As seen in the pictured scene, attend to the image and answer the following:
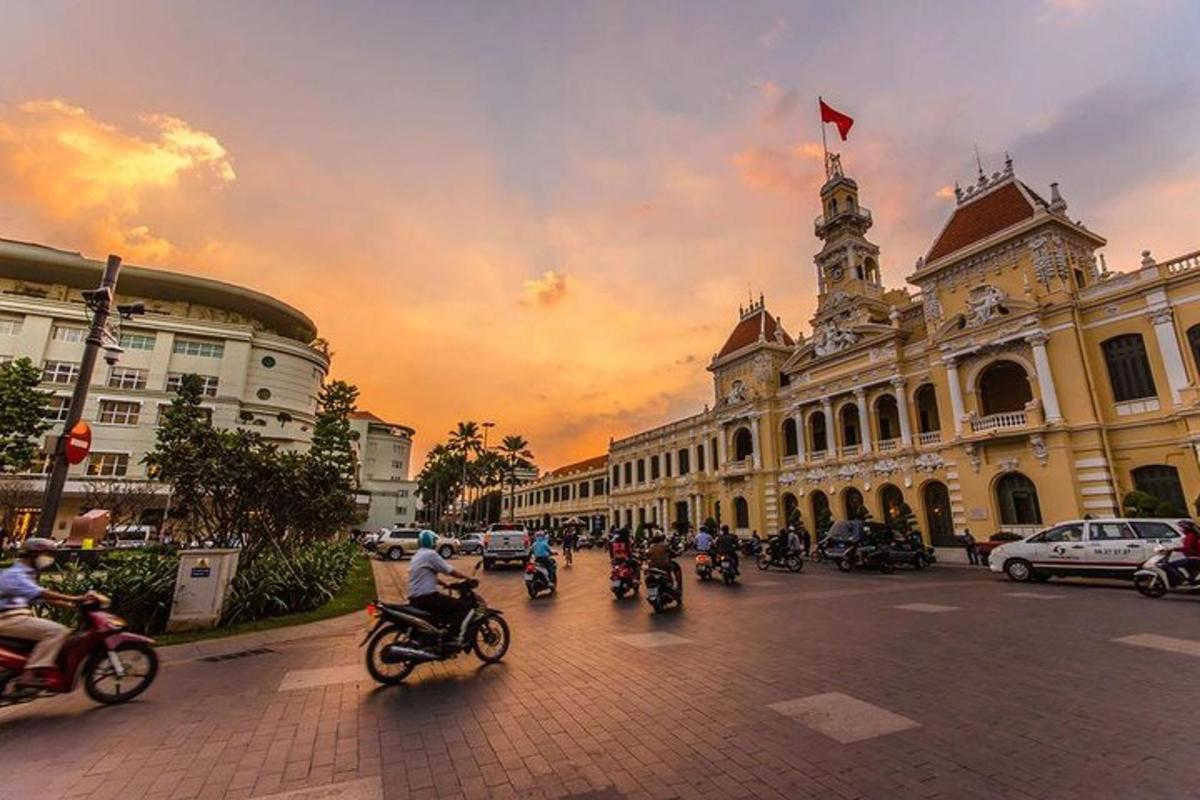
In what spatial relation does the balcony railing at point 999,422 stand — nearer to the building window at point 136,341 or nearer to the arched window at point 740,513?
the arched window at point 740,513

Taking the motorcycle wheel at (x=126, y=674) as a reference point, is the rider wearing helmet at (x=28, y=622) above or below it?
above

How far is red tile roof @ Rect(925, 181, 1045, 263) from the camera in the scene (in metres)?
26.0

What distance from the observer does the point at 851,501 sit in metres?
32.5

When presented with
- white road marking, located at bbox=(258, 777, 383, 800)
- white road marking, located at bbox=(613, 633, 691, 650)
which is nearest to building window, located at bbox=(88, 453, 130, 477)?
white road marking, located at bbox=(613, 633, 691, 650)

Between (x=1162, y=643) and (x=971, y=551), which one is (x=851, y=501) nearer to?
(x=971, y=551)

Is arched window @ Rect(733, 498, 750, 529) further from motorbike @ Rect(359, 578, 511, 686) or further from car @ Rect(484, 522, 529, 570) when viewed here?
motorbike @ Rect(359, 578, 511, 686)

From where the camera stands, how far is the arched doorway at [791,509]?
114 ft

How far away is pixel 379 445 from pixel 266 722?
3164 inches

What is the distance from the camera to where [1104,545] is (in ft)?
47.0

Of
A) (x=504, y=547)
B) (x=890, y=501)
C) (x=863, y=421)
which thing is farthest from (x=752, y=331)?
(x=504, y=547)

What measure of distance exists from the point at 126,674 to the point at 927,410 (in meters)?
34.2

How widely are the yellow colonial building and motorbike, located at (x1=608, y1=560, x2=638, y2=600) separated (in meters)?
19.7

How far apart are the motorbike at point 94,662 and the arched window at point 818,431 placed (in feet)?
117

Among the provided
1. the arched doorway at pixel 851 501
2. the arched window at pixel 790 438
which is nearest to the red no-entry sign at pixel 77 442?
the arched doorway at pixel 851 501
